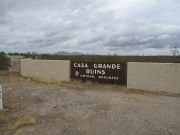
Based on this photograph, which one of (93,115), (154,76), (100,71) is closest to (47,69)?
(100,71)

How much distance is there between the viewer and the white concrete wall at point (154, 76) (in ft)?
53.9

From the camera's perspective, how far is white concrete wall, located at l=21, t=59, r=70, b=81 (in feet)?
71.7

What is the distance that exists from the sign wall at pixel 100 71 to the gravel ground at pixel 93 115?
485 centimetres

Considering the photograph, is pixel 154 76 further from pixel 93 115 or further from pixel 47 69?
pixel 47 69

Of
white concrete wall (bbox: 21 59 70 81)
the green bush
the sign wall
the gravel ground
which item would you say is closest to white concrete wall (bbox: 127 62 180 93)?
the sign wall

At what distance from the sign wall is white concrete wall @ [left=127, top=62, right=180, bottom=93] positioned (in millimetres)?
764

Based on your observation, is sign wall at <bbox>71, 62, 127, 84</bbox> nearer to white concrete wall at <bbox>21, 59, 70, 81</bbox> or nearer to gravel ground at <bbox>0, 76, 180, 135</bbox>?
white concrete wall at <bbox>21, 59, 70, 81</bbox>

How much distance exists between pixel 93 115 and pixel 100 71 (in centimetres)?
971

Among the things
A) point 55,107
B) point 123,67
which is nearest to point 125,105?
point 55,107

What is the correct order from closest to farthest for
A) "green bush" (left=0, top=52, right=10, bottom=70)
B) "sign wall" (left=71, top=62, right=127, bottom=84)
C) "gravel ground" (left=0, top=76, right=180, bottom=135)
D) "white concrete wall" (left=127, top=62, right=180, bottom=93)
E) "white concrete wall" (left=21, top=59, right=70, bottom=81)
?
1. "gravel ground" (left=0, top=76, right=180, bottom=135)
2. "white concrete wall" (left=127, top=62, right=180, bottom=93)
3. "sign wall" (left=71, top=62, right=127, bottom=84)
4. "white concrete wall" (left=21, top=59, right=70, bottom=81)
5. "green bush" (left=0, top=52, right=10, bottom=70)

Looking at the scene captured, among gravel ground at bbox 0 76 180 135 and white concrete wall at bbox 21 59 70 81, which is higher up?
white concrete wall at bbox 21 59 70 81

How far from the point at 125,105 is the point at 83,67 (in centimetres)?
909

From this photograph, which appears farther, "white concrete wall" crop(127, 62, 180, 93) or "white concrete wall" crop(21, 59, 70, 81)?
"white concrete wall" crop(21, 59, 70, 81)

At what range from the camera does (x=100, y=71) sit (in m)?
20.0
